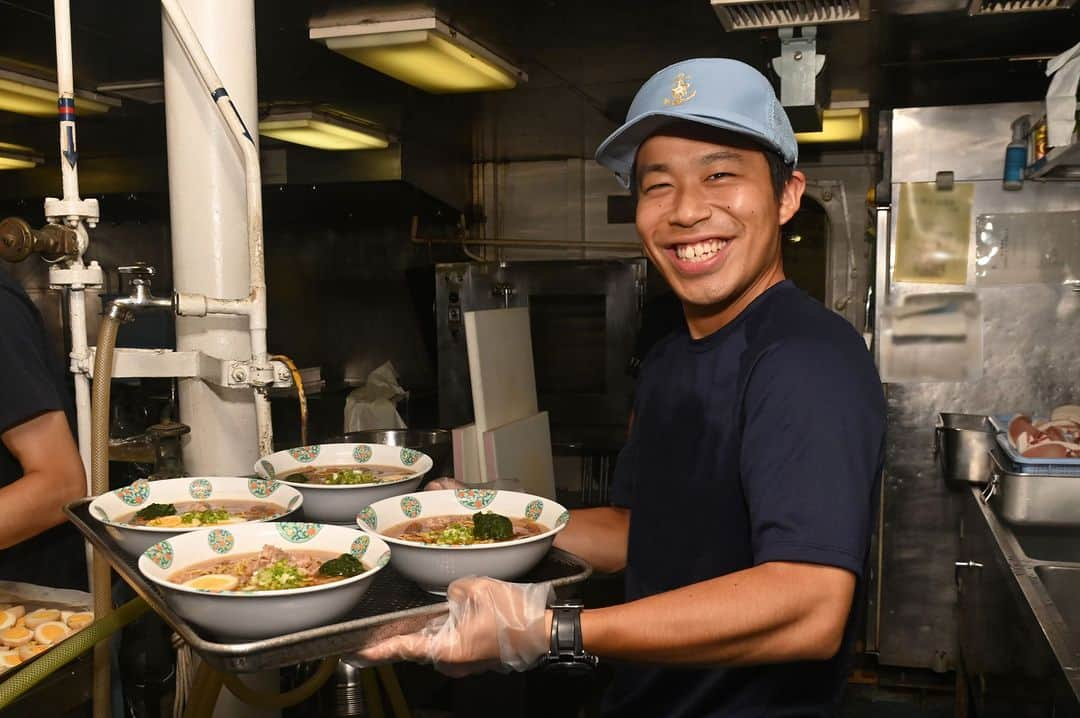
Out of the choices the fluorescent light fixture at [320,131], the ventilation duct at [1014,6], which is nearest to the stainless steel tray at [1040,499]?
the ventilation duct at [1014,6]

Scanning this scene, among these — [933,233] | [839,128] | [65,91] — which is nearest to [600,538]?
[65,91]

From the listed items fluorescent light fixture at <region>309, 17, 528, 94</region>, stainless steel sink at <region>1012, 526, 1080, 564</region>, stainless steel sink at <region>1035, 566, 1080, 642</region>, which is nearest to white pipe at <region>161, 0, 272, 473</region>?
fluorescent light fixture at <region>309, 17, 528, 94</region>

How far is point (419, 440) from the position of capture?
13.2 ft

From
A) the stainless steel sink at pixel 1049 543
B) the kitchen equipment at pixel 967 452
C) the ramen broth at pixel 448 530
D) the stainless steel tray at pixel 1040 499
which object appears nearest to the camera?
the ramen broth at pixel 448 530

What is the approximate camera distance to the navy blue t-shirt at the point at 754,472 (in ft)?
4.41

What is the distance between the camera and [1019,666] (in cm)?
246

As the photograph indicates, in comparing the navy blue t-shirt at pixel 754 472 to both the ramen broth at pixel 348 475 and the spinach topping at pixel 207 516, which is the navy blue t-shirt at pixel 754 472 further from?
the spinach topping at pixel 207 516

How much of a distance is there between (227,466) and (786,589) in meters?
1.57

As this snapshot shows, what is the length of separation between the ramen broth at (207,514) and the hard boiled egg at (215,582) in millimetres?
233

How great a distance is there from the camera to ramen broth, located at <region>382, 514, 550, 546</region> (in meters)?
1.45

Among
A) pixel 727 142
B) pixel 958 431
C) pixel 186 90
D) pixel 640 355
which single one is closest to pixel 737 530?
pixel 727 142

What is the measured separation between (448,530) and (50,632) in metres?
1.08

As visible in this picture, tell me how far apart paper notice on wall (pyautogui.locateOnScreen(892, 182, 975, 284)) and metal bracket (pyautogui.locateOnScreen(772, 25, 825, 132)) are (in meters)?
0.96

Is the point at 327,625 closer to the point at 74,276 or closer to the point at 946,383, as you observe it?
the point at 74,276
